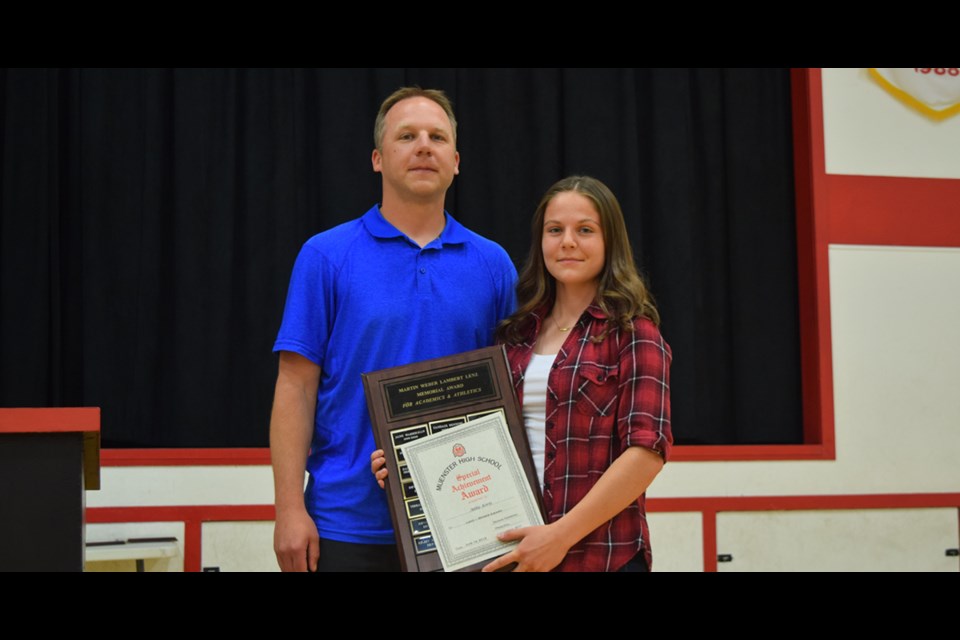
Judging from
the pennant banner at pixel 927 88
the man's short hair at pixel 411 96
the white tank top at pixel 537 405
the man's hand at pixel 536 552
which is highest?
the pennant banner at pixel 927 88

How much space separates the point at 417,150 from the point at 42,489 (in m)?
1.06

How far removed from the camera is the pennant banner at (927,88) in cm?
467

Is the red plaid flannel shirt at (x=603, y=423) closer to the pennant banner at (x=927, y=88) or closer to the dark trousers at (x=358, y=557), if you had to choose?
the dark trousers at (x=358, y=557)

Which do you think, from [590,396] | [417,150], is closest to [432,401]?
[590,396]

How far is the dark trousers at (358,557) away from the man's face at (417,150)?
80 cm

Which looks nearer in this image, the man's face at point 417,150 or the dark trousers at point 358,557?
the dark trousers at point 358,557

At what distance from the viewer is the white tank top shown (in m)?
1.95

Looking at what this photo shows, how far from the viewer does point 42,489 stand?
1609mm

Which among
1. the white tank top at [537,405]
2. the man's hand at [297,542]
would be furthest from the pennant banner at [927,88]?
the man's hand at [297,542]

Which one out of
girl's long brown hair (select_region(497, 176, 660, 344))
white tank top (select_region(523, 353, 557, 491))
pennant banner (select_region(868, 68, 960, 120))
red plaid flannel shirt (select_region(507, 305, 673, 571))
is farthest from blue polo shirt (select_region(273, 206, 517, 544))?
pennant banner (select_region(868, 68, 960, 120))

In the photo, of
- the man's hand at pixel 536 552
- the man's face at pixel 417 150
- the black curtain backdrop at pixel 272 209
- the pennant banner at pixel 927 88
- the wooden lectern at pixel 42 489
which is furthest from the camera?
the pennant banner at pixel 927 88

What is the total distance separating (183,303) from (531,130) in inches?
73.1

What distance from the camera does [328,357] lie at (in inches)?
84.0

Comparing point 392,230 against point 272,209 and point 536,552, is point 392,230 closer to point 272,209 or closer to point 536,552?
point 536,552
